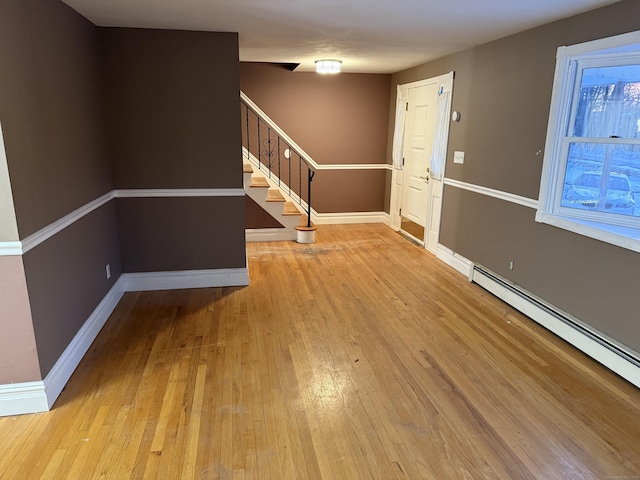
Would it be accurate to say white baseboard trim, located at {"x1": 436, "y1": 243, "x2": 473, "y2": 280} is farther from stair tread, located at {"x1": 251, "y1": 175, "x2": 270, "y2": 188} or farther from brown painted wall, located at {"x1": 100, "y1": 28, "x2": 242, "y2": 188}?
brown painted wall, located at {"x1": 100, "y1": 28, "x2": 242, "y2": 188}

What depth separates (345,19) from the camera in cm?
312

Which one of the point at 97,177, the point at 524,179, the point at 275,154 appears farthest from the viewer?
the point at 275,154

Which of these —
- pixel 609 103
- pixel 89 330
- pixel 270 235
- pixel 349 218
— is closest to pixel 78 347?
pixel 89 330

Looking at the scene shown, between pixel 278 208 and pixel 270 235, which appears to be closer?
pixel 278 208

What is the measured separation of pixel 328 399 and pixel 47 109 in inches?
89.7

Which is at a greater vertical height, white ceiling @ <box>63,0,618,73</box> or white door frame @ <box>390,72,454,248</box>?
white ceiling @ <box>63,0,618,73</box>

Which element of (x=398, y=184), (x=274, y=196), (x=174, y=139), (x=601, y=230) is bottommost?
(x=274, y=196)

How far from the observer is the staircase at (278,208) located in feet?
18.5

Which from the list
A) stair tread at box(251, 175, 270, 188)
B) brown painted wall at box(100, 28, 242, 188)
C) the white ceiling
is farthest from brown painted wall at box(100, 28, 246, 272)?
stair tread at box(251, 175, 270, 188)

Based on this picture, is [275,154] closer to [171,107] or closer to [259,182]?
[259,182]

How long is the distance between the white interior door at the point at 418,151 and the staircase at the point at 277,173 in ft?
4.54

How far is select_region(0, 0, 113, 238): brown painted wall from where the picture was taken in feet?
6.79

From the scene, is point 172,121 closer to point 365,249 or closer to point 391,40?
point 391,40

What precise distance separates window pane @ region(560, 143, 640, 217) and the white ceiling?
947mm
